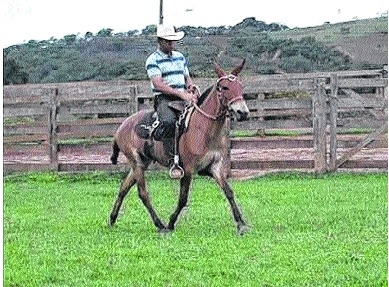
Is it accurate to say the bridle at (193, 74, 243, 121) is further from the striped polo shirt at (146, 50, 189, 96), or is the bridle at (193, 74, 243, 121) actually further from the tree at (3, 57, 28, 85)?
the tree at (3, 57, 28, 85)

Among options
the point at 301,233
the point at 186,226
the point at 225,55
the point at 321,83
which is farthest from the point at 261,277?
the point at 225,55

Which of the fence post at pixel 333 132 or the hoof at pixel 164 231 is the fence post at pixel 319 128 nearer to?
the fence post at pixel 333 132

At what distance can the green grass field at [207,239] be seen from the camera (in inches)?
270

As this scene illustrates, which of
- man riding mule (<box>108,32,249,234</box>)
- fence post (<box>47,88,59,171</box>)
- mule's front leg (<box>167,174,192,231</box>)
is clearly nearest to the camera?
man riding mule (<box>108,32,249,234</box>)

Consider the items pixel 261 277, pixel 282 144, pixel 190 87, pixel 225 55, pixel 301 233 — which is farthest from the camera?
pixel 225 55

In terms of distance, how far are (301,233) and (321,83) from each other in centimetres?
664

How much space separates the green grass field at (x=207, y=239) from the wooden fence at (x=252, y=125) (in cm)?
119

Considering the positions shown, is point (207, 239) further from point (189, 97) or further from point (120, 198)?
point (120, 198)

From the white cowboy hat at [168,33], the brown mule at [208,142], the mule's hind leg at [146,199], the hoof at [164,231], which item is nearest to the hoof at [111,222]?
the mule's hind leg at [146,199]

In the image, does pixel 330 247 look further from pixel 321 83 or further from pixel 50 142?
pixel 50 142

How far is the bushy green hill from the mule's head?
14191 millimetres

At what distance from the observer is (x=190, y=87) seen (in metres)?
9.56

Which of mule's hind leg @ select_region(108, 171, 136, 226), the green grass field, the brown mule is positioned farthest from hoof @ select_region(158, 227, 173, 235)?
mule's hind leg @ select_region(108, 171, 136, 226)

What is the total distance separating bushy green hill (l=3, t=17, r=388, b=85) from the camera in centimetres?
A: 2439
